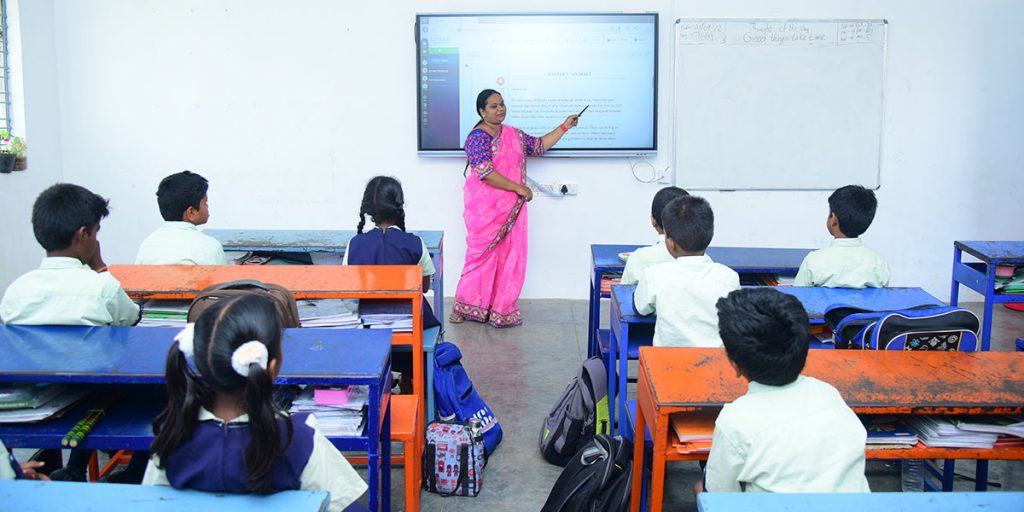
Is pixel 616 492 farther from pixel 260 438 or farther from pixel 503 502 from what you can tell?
pixel 260 438

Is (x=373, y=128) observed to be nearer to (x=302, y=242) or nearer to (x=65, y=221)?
(x=302, y=242)

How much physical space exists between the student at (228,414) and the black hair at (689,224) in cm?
161

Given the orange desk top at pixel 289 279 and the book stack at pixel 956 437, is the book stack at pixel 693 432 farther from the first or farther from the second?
the orange desk top at pixel 289 279

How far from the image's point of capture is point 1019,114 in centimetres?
594

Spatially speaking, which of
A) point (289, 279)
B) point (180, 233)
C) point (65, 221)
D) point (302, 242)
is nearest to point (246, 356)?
point (65, 221)

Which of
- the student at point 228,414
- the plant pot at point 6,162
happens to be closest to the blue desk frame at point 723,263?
the student at point 228,414

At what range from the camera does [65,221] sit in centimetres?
271

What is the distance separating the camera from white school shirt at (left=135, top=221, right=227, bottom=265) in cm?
362

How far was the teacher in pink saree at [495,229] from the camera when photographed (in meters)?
5.43

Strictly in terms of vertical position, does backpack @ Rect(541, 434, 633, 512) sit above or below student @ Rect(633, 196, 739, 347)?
below

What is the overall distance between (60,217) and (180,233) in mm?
955

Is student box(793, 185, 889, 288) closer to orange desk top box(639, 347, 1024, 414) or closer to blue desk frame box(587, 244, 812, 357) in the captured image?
blue desk frame box(587, 244, 812, 357)

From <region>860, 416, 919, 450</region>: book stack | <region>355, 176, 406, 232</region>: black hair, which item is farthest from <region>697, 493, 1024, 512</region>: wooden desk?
<region>355, 176, 406, 232</region>: black hair

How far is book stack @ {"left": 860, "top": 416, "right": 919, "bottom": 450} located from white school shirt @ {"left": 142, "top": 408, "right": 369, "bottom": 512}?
1254 millimetres
